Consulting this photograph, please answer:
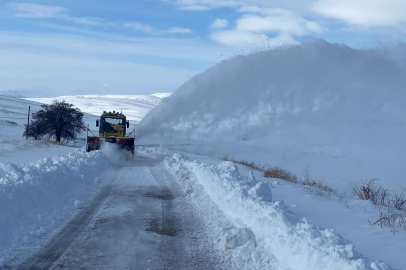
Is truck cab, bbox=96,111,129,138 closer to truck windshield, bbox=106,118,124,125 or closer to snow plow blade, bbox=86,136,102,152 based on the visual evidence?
truck windshield, bbox=106,118,124,125

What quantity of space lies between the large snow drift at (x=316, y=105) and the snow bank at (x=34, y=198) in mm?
11922

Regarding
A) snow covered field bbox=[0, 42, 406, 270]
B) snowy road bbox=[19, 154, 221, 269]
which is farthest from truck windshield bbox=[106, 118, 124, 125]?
snowy road bbox=[19, 154, 221, 269]

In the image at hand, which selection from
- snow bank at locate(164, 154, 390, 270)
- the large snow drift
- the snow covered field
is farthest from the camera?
the large snow drift

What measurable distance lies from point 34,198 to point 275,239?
5.31m

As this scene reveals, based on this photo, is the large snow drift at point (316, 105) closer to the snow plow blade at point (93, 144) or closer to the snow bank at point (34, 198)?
the snow plow blade at point (93, 144)

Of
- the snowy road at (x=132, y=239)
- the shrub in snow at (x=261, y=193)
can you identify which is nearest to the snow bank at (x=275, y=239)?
the shrub in snow at (x=261, y=193)

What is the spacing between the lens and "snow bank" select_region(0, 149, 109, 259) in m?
6.58

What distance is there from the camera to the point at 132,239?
677 cm

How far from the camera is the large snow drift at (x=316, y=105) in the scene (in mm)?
21266

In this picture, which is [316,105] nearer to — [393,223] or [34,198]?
[393,223]

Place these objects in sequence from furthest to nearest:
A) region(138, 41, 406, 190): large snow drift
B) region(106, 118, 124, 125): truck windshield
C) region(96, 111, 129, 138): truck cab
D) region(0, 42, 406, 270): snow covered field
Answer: region(106, 118, 124, 125): truck windshield → region(96, 111, 129, 138): truck cab → region(138, 41, 406, 190): large snow drift → region(0, 42, 406, 270): snow covered field

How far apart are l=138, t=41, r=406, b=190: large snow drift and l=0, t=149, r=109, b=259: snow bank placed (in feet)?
39.1

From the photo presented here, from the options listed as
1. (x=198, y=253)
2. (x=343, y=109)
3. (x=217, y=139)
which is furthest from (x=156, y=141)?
(x=198, y=253)

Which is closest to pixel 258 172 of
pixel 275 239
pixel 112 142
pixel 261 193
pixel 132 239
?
pixel 261 193
